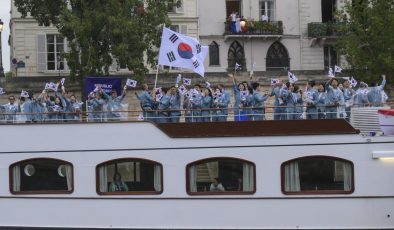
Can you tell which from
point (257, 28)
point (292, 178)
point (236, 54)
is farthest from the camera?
point (236, 54)

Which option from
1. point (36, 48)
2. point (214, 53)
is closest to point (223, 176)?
point (36, 48)

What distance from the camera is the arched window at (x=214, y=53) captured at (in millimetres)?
36688

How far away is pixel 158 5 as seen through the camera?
1027 inches

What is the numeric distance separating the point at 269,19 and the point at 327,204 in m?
26.7

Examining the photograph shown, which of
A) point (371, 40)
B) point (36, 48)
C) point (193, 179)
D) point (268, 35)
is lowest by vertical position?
point (193, 179)

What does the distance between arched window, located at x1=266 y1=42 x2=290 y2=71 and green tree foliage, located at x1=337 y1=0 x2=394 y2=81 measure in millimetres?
8357

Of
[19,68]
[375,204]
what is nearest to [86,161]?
[375,204]

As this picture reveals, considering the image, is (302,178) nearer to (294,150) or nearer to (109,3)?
(294,150)

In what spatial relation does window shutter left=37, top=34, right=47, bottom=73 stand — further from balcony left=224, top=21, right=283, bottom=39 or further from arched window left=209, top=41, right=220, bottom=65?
balcony left=224, top=21, right=283, bottom=39

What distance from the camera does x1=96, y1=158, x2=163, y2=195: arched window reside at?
40.5 feet

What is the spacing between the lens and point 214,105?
13.6m

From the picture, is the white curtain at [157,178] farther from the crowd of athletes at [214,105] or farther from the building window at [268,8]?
the building window at [268,8]

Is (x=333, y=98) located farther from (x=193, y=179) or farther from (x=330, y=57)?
(x=330, y=57)

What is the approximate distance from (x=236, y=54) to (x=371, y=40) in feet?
33.4
